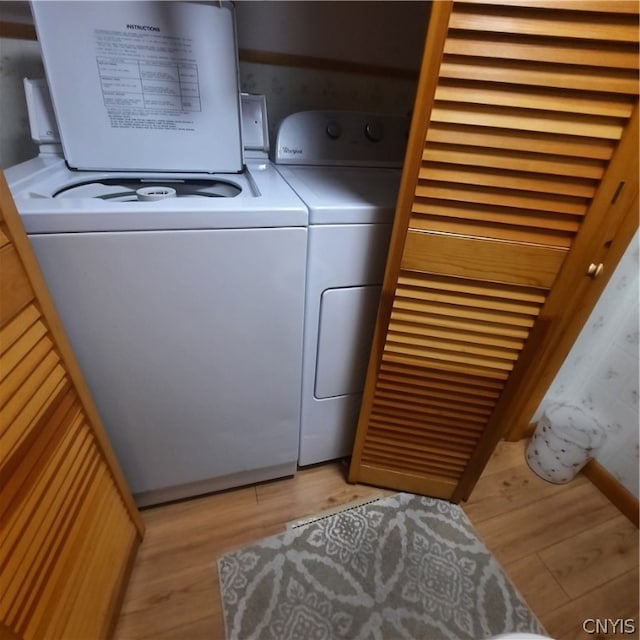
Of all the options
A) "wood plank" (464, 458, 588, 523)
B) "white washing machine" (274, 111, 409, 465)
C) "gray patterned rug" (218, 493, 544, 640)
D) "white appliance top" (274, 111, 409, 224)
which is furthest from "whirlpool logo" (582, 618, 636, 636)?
"white appliance top" (274, 111, 409, 224)

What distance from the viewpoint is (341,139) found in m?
1.26

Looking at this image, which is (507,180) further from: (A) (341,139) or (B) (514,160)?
(A) (341,139)

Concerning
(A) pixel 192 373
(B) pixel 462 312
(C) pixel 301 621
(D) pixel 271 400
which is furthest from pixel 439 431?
(A) pixel 192 373

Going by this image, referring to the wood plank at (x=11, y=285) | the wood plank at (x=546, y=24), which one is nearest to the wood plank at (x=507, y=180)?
the wood plank at (x=546, y=24)

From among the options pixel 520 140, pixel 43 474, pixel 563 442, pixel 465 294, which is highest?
pixel 520 140

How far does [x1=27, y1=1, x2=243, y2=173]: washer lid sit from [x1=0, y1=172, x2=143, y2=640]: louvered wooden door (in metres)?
0.59

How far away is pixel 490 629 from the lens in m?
1.04

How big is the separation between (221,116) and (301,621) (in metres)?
1.51

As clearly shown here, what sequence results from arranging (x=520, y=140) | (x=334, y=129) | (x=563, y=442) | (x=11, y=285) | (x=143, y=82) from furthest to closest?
(x=563, y=442), (x=334, y=129), (x=143, y=82), (x=520, y=140), (x=11, y=285)

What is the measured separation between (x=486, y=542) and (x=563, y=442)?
493mm

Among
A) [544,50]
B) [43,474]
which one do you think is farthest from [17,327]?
[544,50]

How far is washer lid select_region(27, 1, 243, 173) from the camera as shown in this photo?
3.15 feet

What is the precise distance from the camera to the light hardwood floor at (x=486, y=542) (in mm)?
1045

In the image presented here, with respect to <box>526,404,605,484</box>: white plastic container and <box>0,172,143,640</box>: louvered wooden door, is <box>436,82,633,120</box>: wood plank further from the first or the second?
<box>526,404,605,484</box>: white plastic container
